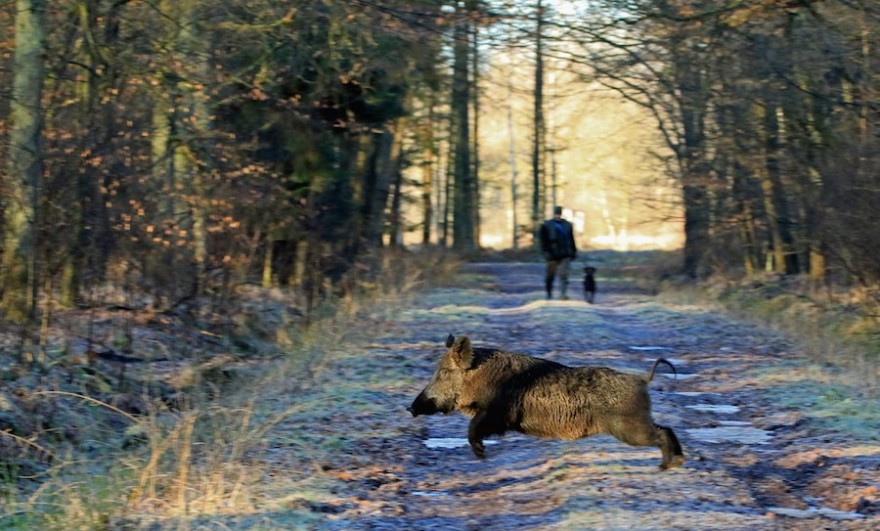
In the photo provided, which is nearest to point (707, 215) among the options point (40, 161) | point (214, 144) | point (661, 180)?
point (661, 180)

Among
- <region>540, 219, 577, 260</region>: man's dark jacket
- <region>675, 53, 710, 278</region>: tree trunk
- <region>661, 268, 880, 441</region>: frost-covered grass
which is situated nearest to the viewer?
<region>661, 268, 880, 441</region>: frost-covered grass

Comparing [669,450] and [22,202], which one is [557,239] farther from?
[669,450]

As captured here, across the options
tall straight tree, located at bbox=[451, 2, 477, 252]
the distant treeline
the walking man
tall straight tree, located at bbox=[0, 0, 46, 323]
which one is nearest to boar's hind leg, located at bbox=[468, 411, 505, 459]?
the distant treeline

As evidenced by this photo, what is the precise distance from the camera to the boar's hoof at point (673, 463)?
348 inches

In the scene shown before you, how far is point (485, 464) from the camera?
983 centimetres

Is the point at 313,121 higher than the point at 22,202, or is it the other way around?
the point at 313,121

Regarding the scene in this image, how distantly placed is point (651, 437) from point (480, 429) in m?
1.26

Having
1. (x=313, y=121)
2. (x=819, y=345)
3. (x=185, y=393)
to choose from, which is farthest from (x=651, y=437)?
(x=313, y=121)

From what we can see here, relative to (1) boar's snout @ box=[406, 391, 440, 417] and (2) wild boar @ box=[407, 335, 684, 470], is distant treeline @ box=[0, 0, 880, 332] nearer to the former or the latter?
(2) wild boar @ box=[407, 335, 684, 470]

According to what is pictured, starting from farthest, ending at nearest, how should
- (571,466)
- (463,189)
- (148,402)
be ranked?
(463,189), (148,402), (571,466)

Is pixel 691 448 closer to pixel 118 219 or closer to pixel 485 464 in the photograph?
pixel 485 464

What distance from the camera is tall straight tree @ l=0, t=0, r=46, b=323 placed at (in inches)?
477

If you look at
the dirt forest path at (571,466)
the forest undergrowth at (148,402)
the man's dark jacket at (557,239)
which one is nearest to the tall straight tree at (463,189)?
the man's dark jacket at (557,239)

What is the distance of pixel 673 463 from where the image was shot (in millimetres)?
8867
